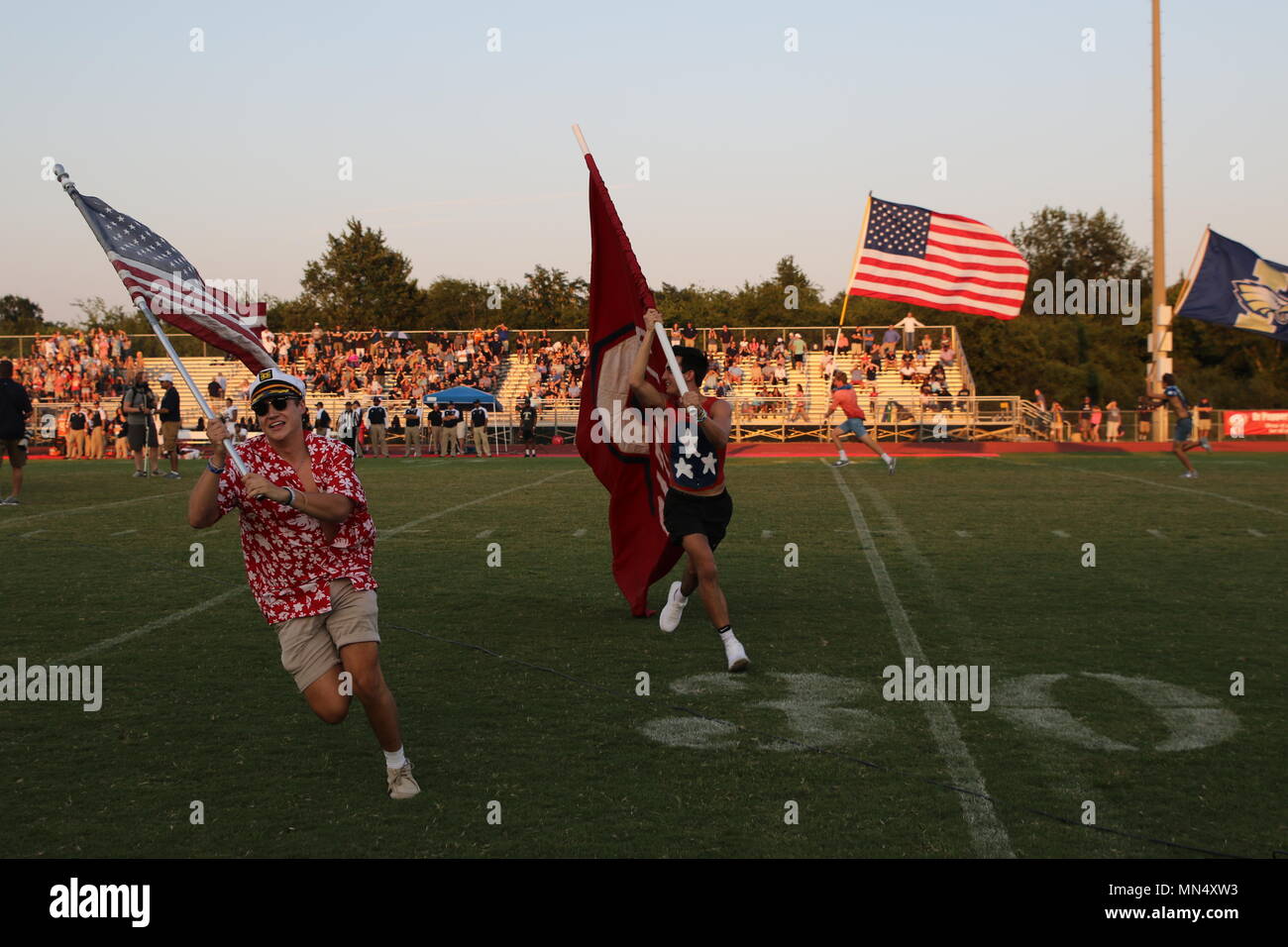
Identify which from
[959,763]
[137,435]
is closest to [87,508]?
[137,435]

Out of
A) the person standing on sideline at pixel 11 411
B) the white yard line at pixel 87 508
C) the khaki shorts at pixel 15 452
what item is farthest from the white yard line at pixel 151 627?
the khaki shorts at pixel 15 452

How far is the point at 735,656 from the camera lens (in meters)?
7.00

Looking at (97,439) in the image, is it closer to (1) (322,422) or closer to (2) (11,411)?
(1) (322,422)

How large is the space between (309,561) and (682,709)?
6.68 ft

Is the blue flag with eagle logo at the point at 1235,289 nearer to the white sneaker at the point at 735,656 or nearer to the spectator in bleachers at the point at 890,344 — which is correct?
the spectator in bleachers at the point at 890,344

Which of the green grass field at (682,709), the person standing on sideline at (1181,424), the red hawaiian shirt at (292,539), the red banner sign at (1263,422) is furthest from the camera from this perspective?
the red banner sign at (1263,422)

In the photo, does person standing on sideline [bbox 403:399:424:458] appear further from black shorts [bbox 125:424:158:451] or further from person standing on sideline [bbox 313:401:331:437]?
black shorts [bbox 125:424:158:451]

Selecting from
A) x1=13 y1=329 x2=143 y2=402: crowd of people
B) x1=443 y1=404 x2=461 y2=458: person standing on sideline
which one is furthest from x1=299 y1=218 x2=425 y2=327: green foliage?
x1=443 y1=404 x2=461 y2=458: person standing on sideline

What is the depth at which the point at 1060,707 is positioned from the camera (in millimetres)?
6164

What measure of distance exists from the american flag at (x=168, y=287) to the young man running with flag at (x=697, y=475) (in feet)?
7.58

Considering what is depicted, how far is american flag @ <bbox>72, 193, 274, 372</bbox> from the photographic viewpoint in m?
5.61

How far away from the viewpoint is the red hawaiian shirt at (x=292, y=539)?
496 cm
